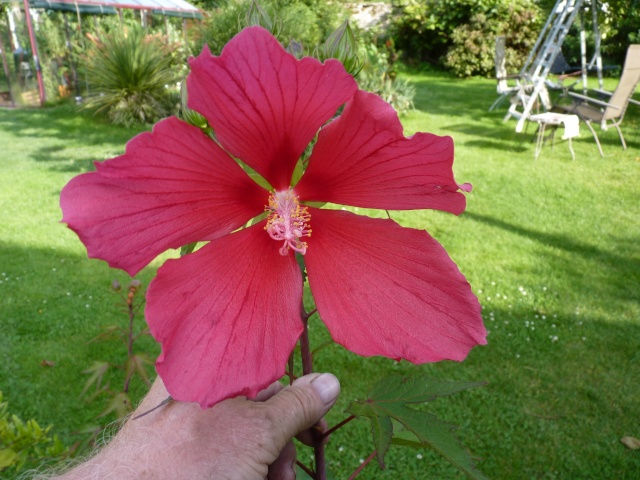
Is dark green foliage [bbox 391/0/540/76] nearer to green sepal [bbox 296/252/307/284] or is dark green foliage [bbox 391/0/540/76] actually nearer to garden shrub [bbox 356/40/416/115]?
garden shrub [bbox 356/40/416/115]

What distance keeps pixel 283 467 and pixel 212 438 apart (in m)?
0.28

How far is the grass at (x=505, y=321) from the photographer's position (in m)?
3.00

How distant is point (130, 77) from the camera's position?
8.98 metres

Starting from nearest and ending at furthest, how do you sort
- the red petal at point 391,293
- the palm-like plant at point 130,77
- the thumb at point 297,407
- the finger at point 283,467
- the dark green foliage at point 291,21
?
the red petal at point 391,293 → the thumb at point 297,407 → the finger at point 283,467 → the dark green foliage at point 291,21 → the palm-like plant at point 130,77

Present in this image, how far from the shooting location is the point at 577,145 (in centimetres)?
795

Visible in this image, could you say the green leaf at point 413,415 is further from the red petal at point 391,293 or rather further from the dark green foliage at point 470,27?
the dark green foliage at point 470,27

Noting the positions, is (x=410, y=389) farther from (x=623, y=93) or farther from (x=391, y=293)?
(x=623, y=93)

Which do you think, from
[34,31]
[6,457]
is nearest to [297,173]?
[6,457]

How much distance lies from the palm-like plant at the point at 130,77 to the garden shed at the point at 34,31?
187 cm

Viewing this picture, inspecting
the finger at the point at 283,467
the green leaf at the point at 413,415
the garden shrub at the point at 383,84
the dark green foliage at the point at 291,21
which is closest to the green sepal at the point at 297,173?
the green leaf at the point at 413,415

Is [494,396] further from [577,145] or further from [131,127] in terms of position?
[131,127]

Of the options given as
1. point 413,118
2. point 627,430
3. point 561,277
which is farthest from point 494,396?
point 413,118

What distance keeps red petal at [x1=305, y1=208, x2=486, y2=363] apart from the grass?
2295 mm

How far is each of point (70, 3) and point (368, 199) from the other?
37.3ft
